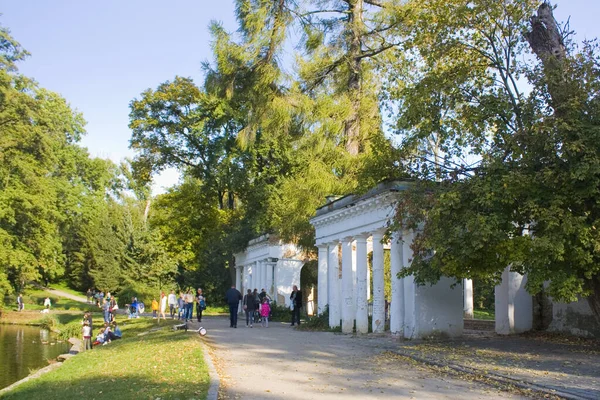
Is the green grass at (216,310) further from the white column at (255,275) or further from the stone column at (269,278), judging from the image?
the stone column at (269,278)

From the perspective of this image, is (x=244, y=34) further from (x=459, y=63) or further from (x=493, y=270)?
(x=493, y=270)

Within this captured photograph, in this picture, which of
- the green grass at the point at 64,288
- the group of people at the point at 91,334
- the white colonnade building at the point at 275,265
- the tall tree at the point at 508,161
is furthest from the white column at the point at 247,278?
the green grass at the point at 64,288

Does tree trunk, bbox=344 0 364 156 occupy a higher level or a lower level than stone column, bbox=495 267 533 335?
higher

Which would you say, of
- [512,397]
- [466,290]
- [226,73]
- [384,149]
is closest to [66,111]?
[226,73]

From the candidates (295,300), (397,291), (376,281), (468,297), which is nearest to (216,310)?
(295,300)

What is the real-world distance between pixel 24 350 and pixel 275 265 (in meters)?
14.4

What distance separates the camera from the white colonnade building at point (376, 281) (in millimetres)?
21125

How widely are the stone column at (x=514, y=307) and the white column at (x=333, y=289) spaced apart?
636 cm

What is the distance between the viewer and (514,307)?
2395cm

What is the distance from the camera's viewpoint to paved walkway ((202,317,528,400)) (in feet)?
37.5

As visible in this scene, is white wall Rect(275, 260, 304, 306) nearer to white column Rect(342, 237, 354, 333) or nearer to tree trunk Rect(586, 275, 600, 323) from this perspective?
white column Rect(342, 237, 354, 333)

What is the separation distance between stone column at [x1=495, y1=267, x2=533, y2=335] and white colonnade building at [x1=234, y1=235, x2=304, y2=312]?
1518cm

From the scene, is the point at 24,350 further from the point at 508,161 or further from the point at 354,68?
the point at 508,161

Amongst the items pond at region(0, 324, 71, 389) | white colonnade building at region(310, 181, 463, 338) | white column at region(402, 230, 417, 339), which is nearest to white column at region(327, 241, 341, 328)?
white colonnade building at region(310, 181, 463, 338)
